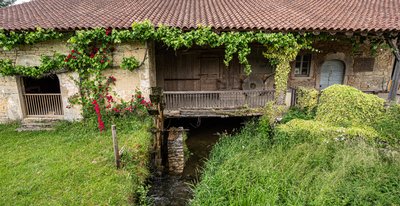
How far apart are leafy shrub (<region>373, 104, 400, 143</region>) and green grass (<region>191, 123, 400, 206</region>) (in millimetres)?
537

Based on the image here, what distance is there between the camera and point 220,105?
8.05m

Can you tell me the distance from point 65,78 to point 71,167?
144 inches

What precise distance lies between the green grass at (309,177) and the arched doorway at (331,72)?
5574 millimetres

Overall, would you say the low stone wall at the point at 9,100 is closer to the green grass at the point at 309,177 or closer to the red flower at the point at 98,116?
the red flower at the point at 98,116

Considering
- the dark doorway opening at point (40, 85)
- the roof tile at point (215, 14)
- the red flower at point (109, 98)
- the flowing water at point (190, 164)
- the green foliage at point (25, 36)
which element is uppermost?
the roof tile at point (215, 14)

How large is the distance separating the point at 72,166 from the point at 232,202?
12.2 ft

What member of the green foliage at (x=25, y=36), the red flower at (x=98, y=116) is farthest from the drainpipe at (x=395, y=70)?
the green foliage at (x=25, y=36)

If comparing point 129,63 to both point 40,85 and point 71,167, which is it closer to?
point 71,167

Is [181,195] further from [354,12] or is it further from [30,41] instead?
[354,12]

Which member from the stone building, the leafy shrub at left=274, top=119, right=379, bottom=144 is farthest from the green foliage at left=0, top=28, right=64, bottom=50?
the leafy shrub at left=274, top=119, right=379, bottom=144

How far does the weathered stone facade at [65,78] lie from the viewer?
7406mm

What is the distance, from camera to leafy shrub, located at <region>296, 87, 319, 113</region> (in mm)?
Answer: 7418

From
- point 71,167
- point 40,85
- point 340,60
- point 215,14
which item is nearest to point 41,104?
point 40,85

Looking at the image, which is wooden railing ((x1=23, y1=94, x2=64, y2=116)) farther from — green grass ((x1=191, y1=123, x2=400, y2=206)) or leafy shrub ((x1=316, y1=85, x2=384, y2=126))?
leafy shrub ((x1=316, y1=85, x2=384, y2=126))
